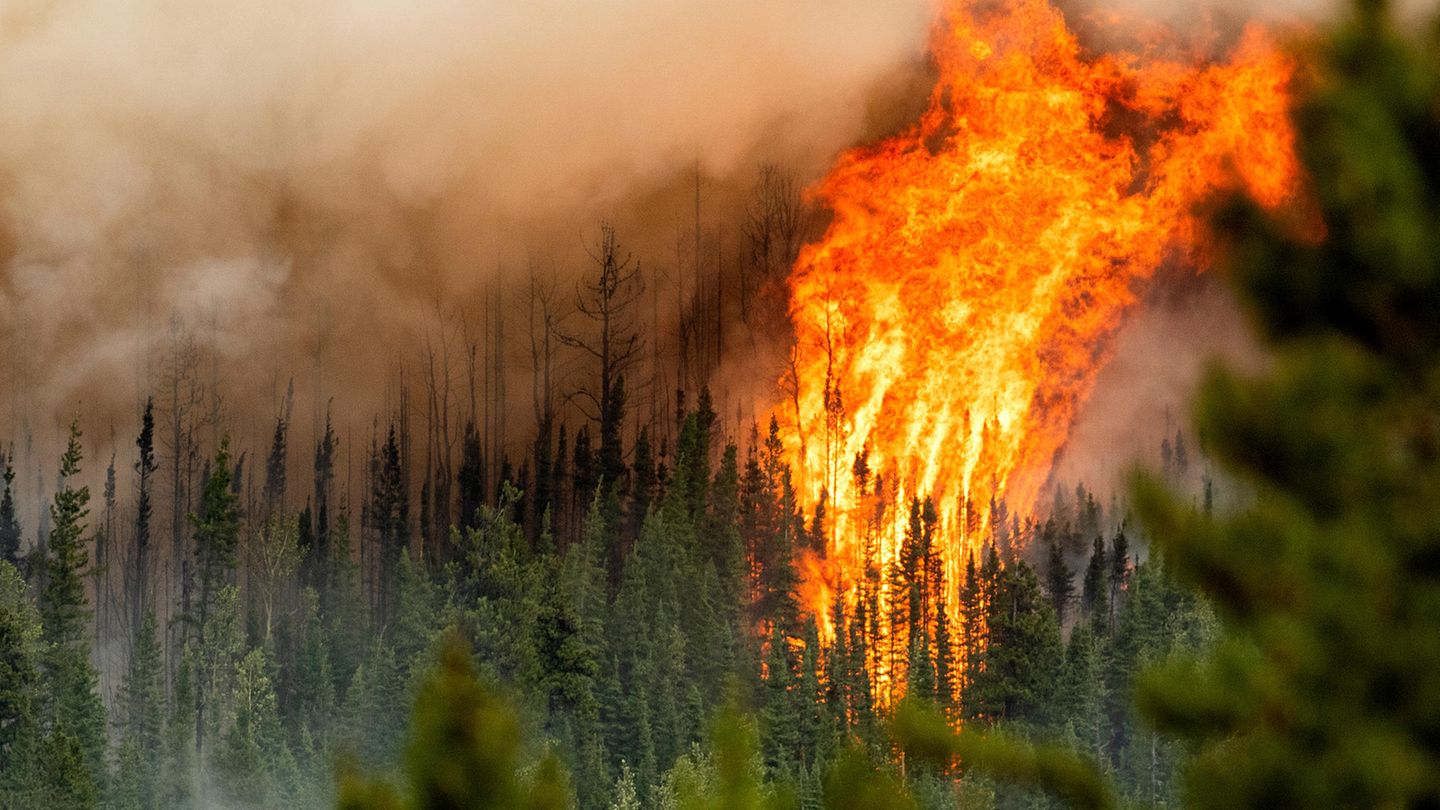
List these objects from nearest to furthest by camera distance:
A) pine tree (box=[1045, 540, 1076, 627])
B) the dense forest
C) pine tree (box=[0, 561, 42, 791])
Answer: pine tree (box=[0, 561, 42, 791])
the dense forest
pine tree (box=[1045, 540, 1076, 627])

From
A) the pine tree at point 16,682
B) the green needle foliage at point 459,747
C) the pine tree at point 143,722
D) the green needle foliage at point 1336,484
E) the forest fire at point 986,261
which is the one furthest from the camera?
the forest fire at point 986,261

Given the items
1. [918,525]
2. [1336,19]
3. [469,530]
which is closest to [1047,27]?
[918,525]

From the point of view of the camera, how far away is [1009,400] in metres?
130

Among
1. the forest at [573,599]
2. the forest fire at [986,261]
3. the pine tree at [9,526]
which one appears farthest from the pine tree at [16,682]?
the forest fire at [986,261]

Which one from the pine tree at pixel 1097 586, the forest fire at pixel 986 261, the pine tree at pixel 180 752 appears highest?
the forest fire at pixel 986 261

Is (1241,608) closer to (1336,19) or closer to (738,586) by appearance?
(1336,19)

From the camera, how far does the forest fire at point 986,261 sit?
12875 centimetres

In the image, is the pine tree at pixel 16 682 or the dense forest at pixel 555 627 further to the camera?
the dense forest at pixel 555 627

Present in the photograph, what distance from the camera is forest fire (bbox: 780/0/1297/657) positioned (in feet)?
422

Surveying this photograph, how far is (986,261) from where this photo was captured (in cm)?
13488

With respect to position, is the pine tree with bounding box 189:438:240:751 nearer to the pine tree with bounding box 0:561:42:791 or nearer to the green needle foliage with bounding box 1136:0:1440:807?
the pine tree with bounding box 0:561:42:791

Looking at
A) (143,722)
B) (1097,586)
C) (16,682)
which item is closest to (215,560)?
(143,722)

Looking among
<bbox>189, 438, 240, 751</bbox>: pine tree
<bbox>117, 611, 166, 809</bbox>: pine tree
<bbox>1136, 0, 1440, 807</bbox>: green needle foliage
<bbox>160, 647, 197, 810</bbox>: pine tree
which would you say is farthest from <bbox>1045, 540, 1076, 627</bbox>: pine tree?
<bbox>1136, 0, 1440, 807</bbox>: green needle foliage

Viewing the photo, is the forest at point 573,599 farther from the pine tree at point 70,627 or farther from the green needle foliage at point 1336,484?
the green needle foliage at point 1336,484
